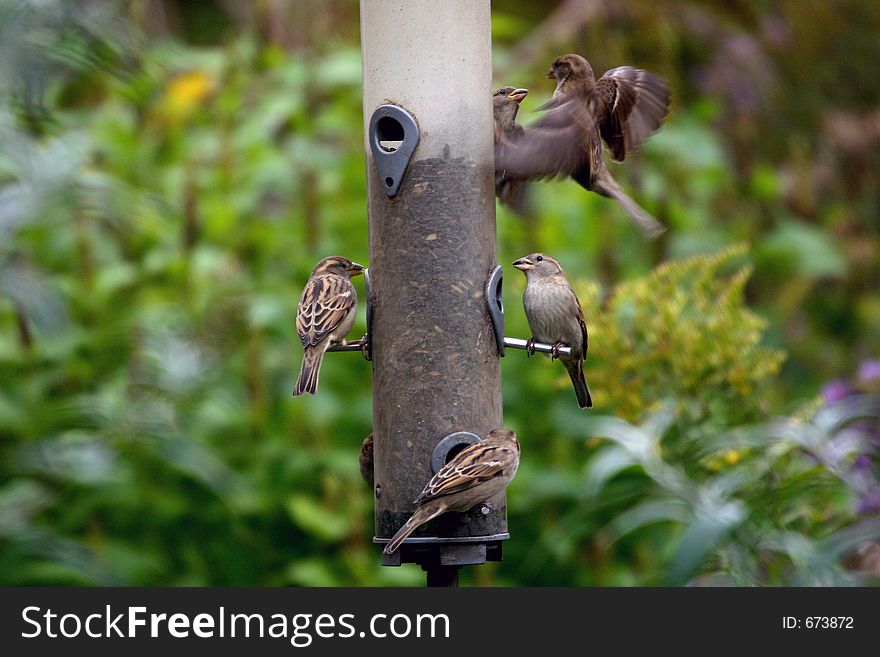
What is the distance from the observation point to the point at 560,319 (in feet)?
19.5

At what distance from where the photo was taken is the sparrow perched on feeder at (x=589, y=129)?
18.5ft

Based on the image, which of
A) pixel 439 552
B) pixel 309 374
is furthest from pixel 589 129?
pixel 439 552

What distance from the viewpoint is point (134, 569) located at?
716cm

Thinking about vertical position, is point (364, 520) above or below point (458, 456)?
above

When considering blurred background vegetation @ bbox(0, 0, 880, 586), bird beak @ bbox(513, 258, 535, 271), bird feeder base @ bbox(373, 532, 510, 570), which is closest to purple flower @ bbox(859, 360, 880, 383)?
blurred background vegetation @ bbox(0, 0, 880, 586)

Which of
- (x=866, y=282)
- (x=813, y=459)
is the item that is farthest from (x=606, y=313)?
(x=866, y=282)

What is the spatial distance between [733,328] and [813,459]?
69 cm

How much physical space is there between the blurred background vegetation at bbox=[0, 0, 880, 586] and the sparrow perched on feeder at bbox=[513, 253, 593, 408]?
171mm

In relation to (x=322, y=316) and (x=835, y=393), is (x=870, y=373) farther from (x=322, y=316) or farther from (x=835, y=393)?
(x=322, y=316)

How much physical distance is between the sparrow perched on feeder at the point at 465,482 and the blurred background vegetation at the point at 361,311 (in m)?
0.62

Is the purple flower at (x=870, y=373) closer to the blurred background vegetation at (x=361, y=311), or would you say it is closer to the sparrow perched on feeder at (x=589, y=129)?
the blurred background vegetation at (x=361, y=311)

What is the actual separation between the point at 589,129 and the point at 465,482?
170cm

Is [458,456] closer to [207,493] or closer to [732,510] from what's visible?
[732,510]

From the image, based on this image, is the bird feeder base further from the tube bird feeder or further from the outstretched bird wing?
the outstretched bird wing
